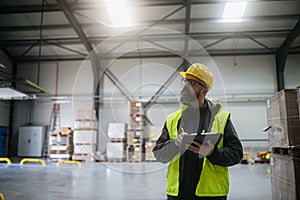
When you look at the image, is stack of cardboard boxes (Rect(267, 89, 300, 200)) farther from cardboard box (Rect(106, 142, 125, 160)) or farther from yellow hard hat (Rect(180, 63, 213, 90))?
cardboard box (Rect(106, 142, 125, 160))

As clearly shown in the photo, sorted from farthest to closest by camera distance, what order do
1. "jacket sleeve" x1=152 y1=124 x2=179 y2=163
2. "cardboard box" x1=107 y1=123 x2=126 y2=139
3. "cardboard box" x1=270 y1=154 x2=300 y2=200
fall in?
"cardboard box" x1=107 y1=123 x2=126 y2=139, "cardboard box" x1=270 y1=154 x2=300 y2=200, "jacket sleeve" x1=152 y1=124 x2=179 y2=163

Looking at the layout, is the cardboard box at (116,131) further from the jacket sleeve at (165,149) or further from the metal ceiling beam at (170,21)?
the jacket sleeve at (165,149)

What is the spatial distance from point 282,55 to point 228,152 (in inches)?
531

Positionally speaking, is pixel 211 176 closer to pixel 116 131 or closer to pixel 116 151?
pixel 116 131

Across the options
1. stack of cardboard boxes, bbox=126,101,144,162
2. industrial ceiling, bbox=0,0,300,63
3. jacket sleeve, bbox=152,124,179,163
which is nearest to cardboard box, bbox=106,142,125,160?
stack of cardboard boxes, bbox=126,101,144,162

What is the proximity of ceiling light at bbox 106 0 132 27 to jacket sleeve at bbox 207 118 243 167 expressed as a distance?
9.42m

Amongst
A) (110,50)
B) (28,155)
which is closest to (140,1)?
(110,50)

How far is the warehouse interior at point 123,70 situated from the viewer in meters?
10.6

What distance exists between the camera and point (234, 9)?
10469mm

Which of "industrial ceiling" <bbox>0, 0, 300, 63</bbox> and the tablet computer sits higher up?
"industrial ceiling" <bbox>0, 0, 300, 63</bbox>

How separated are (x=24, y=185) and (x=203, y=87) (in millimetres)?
5348

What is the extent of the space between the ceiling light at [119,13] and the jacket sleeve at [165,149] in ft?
30.4

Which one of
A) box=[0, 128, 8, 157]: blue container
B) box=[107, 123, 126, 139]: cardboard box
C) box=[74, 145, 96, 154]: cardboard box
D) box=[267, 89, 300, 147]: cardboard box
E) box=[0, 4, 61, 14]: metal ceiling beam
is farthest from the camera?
box=[0, 128, 8, 157]: blue container

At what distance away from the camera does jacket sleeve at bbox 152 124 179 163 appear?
5.15ft
